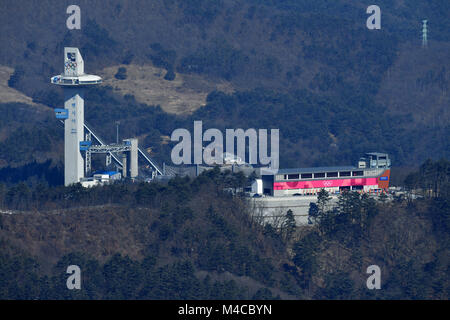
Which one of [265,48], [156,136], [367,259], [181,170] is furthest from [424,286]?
[265,48]

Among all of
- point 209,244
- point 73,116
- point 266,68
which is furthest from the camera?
point 266,68

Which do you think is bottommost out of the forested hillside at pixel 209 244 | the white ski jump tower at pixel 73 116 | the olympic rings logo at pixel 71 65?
the forested hillside at pixel 209 244

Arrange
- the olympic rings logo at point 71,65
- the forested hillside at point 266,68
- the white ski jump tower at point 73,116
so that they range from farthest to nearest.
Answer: the forested hillside at point 266,68, the white ski jump tower at point 73,116, the olympic rings logo at point 71,65

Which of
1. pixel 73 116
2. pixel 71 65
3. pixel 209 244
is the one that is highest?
pixel 71 65

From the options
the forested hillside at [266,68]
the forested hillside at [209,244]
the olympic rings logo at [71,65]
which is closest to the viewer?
the forested hillside at [209,244]

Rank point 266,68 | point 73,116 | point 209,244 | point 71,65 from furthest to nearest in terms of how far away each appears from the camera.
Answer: point 266,68 < point 73,116 < point 71,65 < point 209,244

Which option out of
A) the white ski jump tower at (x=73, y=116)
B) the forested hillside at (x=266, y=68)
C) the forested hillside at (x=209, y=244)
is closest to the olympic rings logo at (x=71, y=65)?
the white ski jump tower at (x=73, y=116)

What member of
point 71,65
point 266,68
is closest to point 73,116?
point 71,65

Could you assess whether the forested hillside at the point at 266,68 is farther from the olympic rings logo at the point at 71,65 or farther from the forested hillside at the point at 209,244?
the forested hillside at the point at 209,244

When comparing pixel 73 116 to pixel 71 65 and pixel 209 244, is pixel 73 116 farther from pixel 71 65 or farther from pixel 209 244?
pixel 209 244
